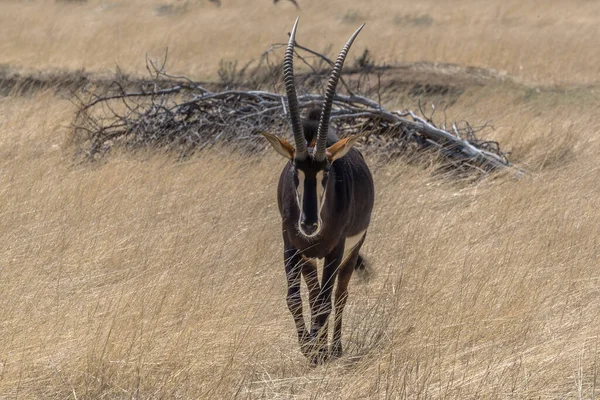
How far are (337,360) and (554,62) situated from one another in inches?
523

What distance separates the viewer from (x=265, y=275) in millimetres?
6207

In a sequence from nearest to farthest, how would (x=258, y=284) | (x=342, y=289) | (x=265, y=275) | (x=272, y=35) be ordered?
(x=342, y=289)
(x=258, y=284)
(x=265, y=275)
(x=272, y=35)

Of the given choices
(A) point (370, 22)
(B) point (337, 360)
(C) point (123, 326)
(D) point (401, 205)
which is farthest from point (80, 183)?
(A) point (370, 22)

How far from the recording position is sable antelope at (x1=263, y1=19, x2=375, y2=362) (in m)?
4.71

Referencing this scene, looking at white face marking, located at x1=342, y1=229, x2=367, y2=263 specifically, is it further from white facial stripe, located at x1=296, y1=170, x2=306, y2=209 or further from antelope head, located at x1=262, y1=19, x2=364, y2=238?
white facial stripe, located at x1=296, y1=170, x2=306, y2=209

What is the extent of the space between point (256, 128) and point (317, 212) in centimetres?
537

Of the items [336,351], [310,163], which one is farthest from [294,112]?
[336,351]

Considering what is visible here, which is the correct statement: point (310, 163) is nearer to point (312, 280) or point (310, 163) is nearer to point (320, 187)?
point (320, 187)

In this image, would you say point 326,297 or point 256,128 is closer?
point 326,297

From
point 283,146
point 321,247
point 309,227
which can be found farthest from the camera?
point 321,247

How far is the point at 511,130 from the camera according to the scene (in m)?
10.9

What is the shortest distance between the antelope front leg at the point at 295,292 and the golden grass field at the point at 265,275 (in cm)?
13

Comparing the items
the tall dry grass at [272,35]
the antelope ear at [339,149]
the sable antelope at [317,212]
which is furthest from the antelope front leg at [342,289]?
the tall dry grass at [272,35]

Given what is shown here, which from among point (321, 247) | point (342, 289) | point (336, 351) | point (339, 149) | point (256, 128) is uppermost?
point (339, 149)
